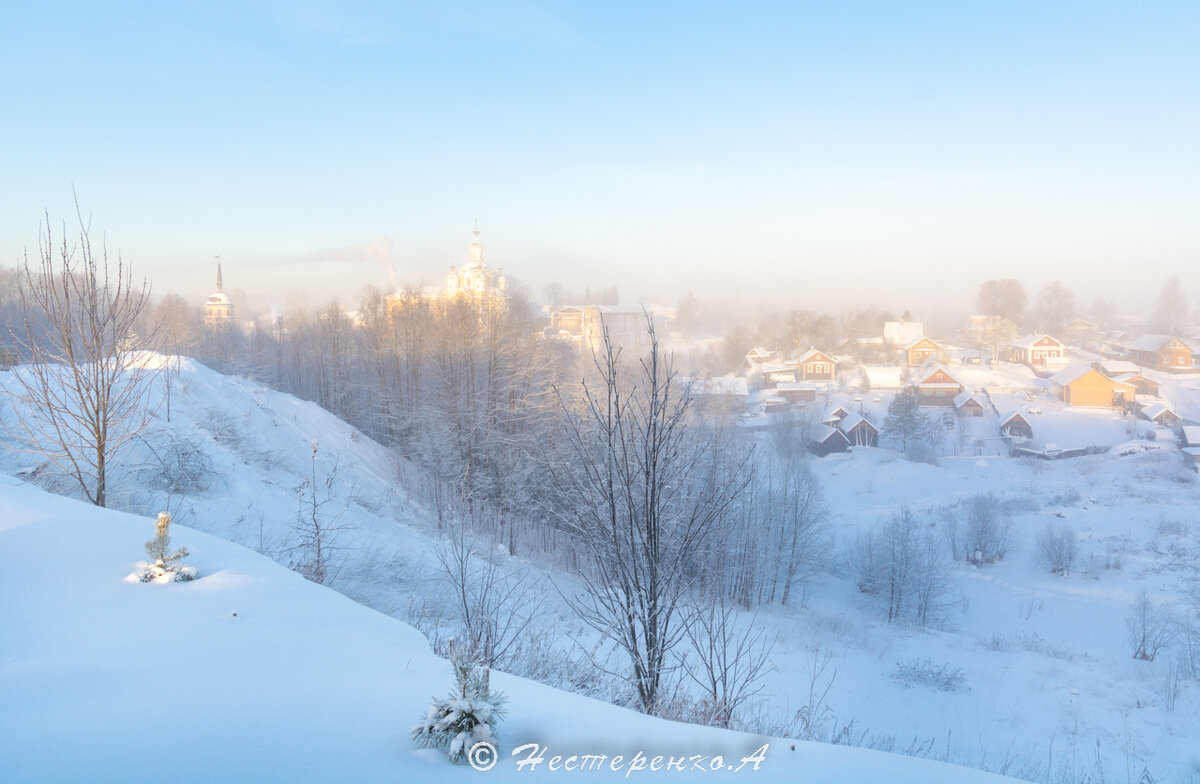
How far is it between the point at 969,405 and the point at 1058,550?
1692 cm

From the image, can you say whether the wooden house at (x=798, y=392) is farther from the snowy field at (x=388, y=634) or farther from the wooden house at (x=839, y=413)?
the snowy field at (x=388, y=634)

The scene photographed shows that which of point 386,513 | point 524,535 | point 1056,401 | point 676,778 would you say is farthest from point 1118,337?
point 676,778

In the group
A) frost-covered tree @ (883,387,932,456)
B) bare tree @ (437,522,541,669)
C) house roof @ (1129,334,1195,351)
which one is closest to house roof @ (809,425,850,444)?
frost-covered tree @ (883,387,932,456)

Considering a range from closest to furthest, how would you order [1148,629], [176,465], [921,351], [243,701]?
1. [243,701]
2. [176,465]
3. [1148,629]
4. [921,351]

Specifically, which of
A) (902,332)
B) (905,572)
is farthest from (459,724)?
(902,332)

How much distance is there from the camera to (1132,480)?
2539cm

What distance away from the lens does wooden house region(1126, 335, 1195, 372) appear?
3491cm

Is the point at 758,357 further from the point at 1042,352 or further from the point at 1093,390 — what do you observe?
the point at 1093,390

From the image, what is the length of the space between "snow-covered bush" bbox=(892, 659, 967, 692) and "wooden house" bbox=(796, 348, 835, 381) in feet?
108

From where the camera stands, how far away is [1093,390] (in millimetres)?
32469

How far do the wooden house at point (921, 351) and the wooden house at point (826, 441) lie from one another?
16.4 metres

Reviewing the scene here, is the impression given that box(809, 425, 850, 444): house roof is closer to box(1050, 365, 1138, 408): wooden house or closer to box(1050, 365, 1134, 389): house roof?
box(1050, 365, 1138, 408): wooden house


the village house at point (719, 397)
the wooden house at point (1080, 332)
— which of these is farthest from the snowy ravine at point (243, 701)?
the wooden house at point (1080, 332)

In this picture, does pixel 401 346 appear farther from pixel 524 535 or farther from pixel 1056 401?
pixel 1056 401
